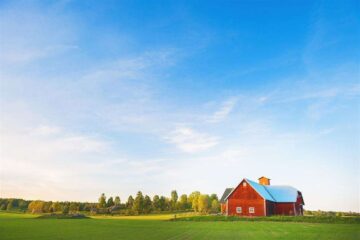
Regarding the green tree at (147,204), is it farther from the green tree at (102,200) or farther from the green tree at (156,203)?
the green tree at (102,200)

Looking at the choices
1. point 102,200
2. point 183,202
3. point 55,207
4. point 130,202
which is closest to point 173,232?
point 130,202

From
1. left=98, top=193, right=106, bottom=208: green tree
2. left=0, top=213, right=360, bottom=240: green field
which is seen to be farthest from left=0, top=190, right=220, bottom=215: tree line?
left=0, top=213, right=360, bottom=240: green field

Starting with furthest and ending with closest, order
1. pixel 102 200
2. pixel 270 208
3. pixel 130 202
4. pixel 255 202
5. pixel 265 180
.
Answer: pixel 102 200
pixel 130 202
pixel 265 180
pixel 270 208
pixel 255 202

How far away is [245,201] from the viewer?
5988cm

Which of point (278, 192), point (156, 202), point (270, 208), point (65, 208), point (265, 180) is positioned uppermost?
point (265, 180)

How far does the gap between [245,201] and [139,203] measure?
49289 millimetres

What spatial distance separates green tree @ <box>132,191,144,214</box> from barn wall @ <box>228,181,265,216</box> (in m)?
46.5

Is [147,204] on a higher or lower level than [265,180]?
lower

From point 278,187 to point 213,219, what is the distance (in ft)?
85.4

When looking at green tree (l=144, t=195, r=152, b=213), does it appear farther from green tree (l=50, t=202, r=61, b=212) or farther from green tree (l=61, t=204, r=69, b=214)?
green tree (l=50, t=202, r=61, b=212)

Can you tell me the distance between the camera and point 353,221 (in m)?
43.2

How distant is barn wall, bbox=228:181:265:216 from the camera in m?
58.8

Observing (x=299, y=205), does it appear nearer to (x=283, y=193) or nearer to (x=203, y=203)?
(x=283, y=193)

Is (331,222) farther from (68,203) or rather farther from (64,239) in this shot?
(68,203)
